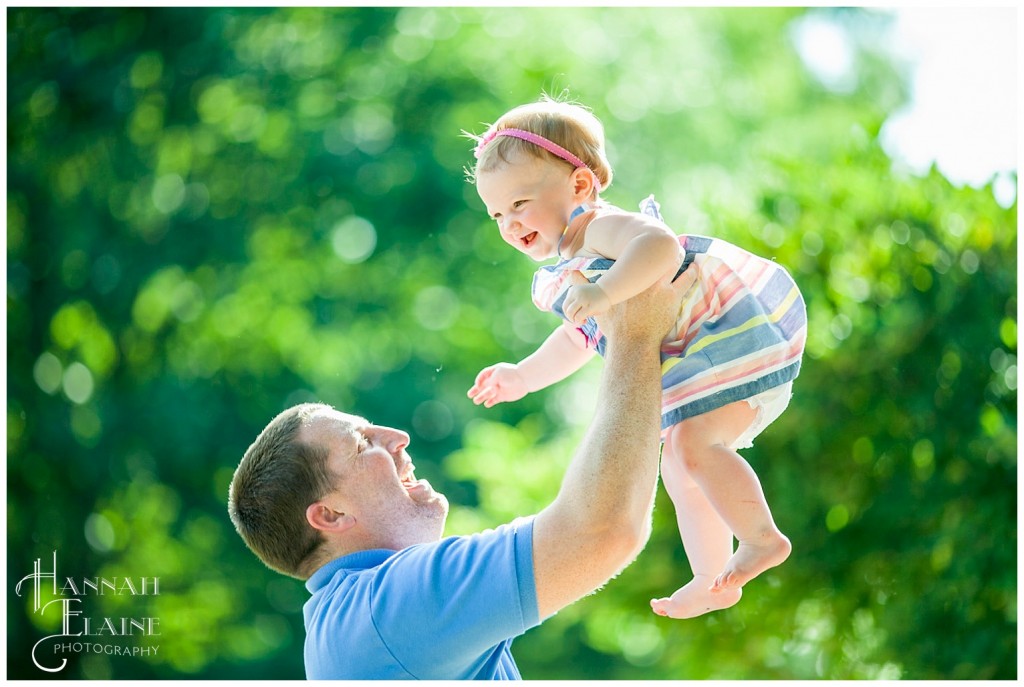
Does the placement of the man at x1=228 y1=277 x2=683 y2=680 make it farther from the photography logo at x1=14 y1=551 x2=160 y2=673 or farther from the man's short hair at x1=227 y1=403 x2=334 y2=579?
the photography logo at x1=14 y1=551 x2=160 y2=673

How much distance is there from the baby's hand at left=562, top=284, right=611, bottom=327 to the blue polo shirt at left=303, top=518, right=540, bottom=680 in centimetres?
28

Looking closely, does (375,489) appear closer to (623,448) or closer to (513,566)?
(513,566)

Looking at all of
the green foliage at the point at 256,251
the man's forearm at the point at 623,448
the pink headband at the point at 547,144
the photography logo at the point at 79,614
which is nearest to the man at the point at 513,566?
the man's forearm at the point at 623,448

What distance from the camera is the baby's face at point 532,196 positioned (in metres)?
1.49

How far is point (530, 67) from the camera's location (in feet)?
21.7

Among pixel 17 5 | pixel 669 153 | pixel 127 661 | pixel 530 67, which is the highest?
pixel 17 5

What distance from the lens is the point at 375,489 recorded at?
1.64 metres

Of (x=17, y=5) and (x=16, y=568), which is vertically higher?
(x=17, y=5)

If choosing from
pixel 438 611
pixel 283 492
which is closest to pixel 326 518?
pixel 283 492

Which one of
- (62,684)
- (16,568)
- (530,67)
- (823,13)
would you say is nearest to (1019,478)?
(530,67)

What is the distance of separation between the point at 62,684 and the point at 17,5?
349 centimetres

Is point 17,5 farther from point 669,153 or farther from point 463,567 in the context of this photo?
point 463,567

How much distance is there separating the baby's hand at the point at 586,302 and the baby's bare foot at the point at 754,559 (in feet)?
1.11

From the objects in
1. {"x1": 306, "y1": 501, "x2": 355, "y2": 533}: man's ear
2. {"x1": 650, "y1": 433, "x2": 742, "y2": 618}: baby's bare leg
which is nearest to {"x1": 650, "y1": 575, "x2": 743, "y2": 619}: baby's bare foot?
{"x1": 650, "y1": 433, "x2": 742, "y2": 618}: baby's bare leg
